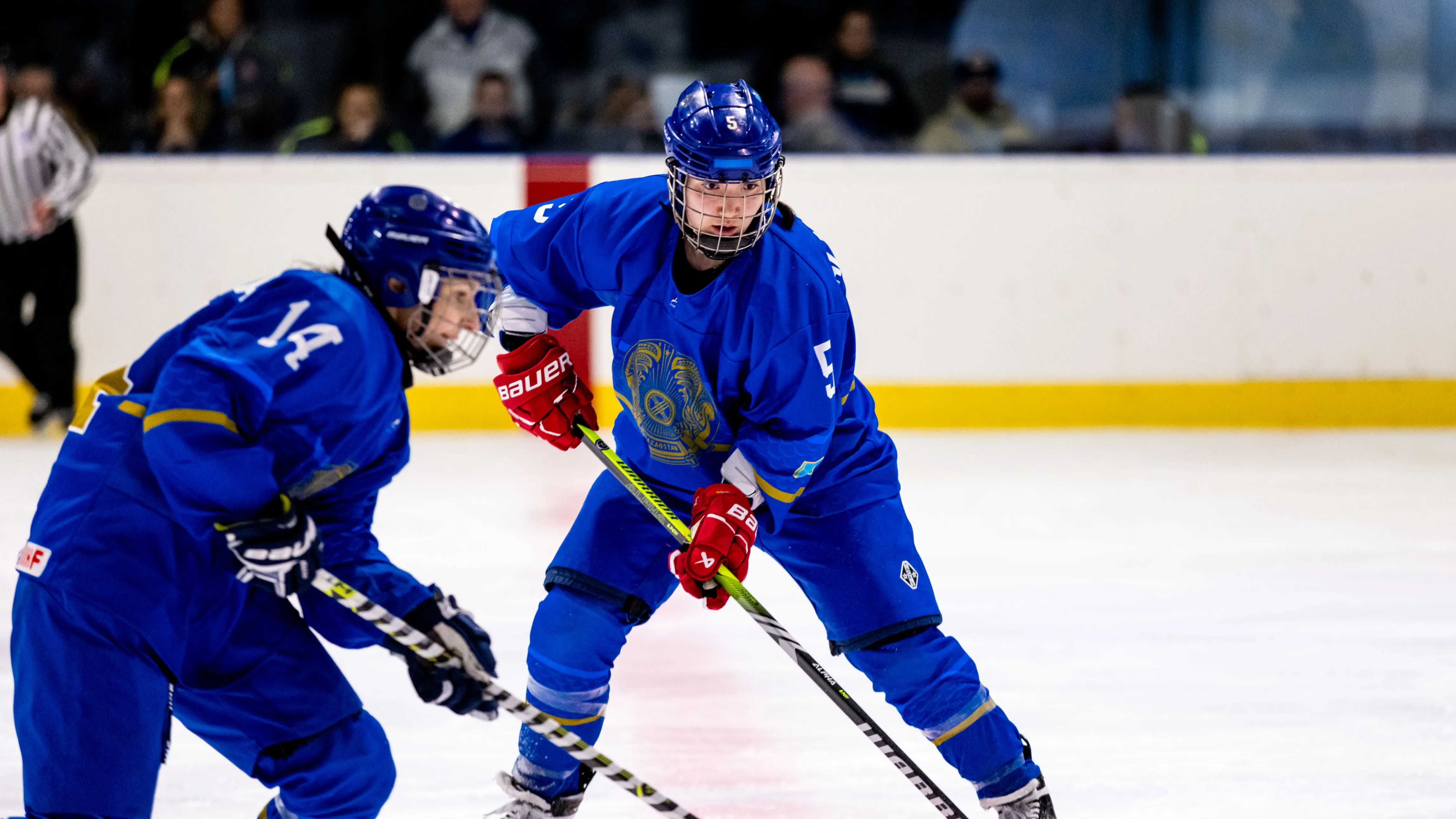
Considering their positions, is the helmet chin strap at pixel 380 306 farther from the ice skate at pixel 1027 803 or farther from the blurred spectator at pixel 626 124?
the blurred spectator at pixel 626 124

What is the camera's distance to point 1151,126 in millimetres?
6973

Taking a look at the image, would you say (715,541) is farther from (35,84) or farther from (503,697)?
(35,84)

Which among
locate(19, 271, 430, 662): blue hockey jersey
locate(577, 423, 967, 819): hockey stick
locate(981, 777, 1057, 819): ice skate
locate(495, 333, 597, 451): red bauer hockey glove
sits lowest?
locate(981, 777, 1057, 819): ice skate

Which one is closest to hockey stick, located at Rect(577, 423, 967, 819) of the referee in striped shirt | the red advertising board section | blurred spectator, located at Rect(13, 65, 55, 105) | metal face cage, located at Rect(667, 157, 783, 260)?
metal face cage, located at Rect(667, 157, 783, 260)

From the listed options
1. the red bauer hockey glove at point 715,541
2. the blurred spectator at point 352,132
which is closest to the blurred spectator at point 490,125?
the blurred spectator at point 352,132

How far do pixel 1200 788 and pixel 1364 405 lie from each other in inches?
179

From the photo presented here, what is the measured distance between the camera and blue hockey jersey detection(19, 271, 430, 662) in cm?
173

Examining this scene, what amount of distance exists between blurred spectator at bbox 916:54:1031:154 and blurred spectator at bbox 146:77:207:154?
3.07 metres

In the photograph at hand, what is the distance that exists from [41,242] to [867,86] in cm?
347

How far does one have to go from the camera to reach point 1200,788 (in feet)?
9.00

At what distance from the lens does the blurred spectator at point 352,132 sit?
6.84 meters

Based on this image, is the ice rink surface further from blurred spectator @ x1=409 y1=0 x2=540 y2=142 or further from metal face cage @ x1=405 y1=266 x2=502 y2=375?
blurred spectator @ x1=409 y1=0 x2=540 y2=142

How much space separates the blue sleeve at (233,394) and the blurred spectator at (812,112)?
526 cm

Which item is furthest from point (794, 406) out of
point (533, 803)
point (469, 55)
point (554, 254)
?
point (469, 55)
